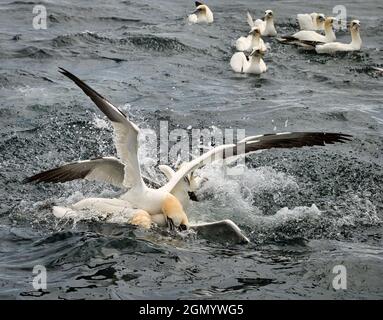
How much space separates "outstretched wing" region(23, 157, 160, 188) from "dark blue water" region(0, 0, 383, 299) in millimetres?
328

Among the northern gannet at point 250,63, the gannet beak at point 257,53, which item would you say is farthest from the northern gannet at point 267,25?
the northern gannet at point 250,63

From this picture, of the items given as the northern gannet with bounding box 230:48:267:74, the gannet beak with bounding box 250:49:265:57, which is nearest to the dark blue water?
the northern gannet with bounding box 230:48:267:74

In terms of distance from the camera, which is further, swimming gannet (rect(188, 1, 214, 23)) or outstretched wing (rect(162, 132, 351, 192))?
swimming gannet (rect(188, 1, 214, 23))

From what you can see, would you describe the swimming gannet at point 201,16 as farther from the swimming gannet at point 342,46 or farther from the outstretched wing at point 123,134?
the outstretched wing at point 123,134

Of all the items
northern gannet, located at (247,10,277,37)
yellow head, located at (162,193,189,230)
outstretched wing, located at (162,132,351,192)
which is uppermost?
northern gannet, located at (247,10,277,37)

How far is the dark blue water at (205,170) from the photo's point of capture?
23.6 feet

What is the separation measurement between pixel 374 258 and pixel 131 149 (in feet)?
8.27

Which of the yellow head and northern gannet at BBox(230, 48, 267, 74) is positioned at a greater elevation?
northern gannet at BBox(230, 48, 267, 74)

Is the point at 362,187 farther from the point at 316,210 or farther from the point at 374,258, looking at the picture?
the point at 374,258

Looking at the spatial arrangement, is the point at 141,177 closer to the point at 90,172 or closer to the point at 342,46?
the point at 90,172

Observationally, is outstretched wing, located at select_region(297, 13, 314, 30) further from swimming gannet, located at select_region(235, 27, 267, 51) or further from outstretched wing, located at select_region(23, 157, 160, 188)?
outstretched wing, located at select_region(23, 157, 160, 188)

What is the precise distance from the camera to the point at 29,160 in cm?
1003

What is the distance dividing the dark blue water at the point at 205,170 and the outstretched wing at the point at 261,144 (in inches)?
26.1

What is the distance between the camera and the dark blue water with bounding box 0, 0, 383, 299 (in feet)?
23.6
